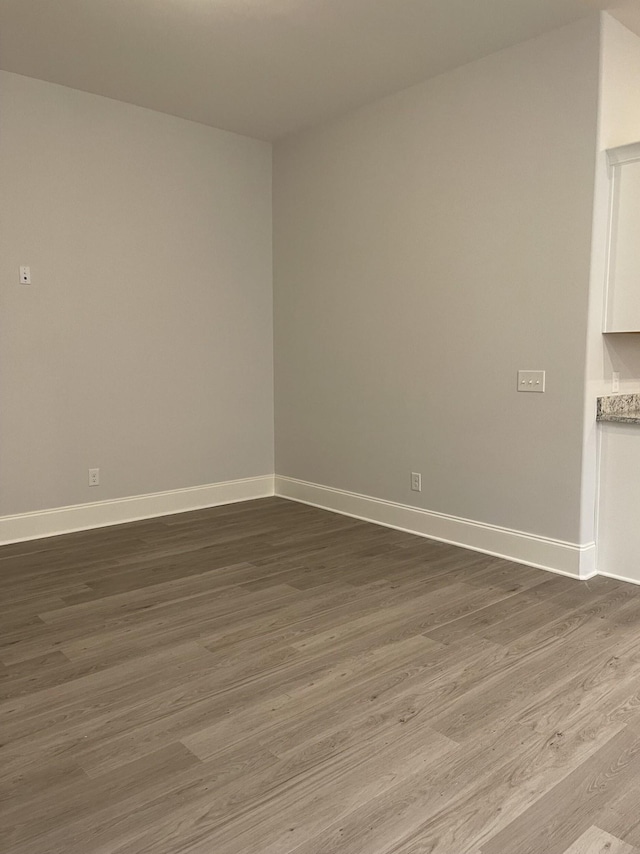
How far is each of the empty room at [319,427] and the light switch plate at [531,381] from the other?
12 millimetres

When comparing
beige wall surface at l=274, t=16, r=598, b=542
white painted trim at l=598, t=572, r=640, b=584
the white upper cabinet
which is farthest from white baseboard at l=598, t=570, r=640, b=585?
the white upper cabinet

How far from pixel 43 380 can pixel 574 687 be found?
3356 mm

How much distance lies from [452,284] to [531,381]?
0.77 metres

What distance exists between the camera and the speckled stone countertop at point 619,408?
10.9ft

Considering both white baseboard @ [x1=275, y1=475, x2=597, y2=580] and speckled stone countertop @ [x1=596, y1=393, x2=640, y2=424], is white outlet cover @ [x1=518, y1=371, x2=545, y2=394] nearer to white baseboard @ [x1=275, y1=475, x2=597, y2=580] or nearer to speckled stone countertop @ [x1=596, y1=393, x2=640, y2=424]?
speckled stone countertop @ [x1=596, y1=393, x2=640, y2=424]

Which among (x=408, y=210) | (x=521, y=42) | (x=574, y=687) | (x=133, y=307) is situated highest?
(x=521, y=42)

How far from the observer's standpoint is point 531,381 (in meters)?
3.57

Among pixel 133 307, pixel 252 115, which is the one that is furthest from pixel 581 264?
pixel 133 307

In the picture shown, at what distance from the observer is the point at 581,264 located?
130 inches

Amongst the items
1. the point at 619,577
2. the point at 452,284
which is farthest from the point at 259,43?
the point at 619,577

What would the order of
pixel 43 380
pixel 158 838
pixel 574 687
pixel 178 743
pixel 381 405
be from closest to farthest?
1. pixel 158 838
2. pixel 178 743
3. pixel 574 687
4. pixel 43 380
5. pixel 381 405

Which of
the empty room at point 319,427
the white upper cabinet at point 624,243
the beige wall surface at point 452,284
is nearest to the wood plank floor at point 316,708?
the empty room at point 319,427

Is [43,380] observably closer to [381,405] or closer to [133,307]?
[133,307]

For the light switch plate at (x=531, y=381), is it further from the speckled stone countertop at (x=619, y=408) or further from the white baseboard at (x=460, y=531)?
the white baseboard at (x=460, y=531)
